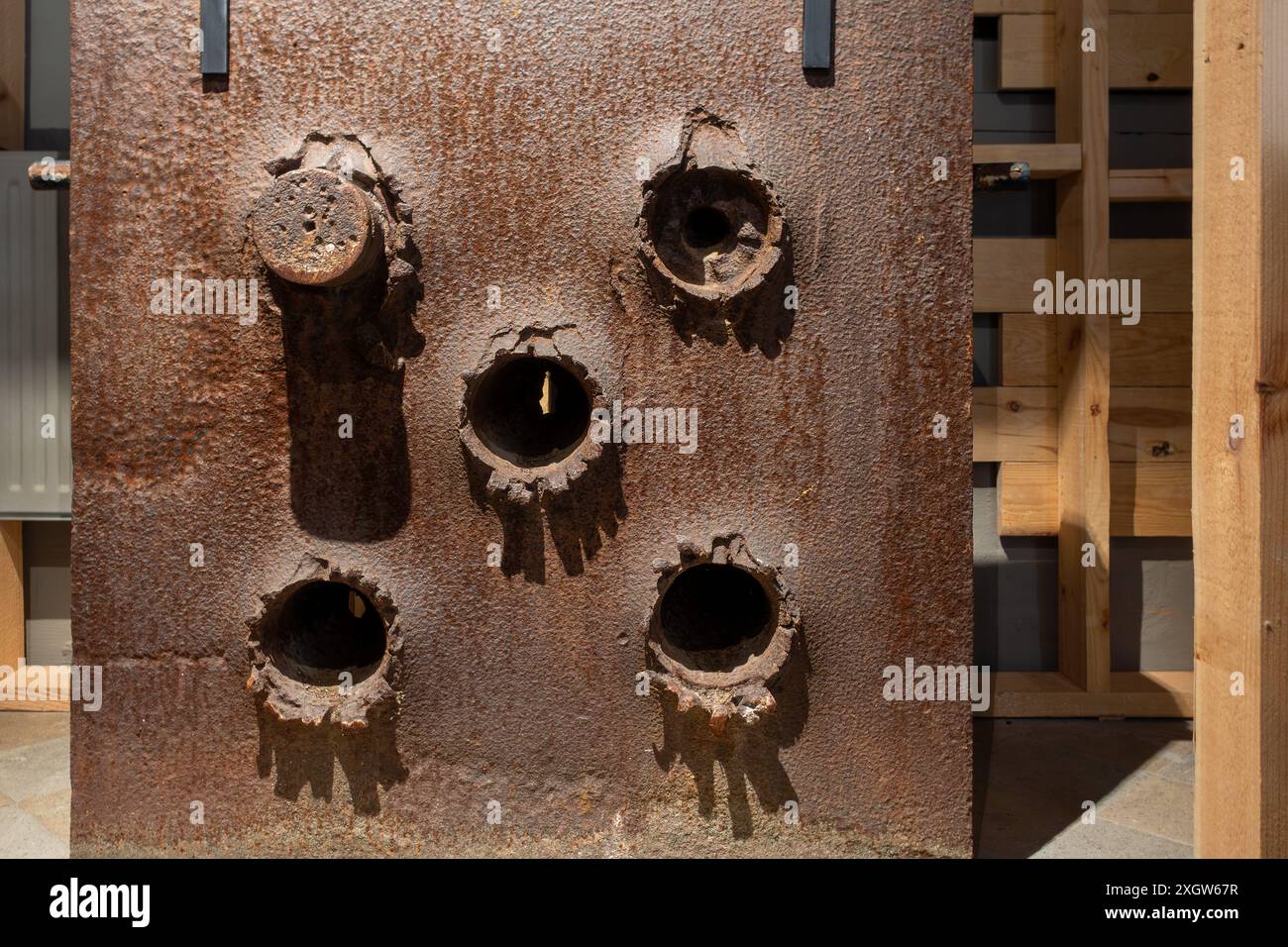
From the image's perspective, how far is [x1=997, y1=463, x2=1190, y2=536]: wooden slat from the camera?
9.55 feet

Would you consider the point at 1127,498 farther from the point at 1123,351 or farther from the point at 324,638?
the point at 324,638

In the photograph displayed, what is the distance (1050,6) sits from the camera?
290 centimetres

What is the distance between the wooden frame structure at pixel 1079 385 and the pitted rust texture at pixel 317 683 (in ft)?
7.40

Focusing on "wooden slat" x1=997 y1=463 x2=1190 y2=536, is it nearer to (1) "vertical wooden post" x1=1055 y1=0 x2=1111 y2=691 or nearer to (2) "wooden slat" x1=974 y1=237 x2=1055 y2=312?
(1) "vertical wooden post" x1=1055 y1=0 x2=1111 y2=691

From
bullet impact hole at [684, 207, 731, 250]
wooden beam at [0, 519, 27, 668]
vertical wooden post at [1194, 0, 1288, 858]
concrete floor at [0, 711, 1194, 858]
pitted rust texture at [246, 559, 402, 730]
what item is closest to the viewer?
vertical wooden post at [1194, 0, 1288, 858]

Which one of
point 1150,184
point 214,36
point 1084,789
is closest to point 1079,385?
point 1150,184

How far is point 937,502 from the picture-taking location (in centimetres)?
170

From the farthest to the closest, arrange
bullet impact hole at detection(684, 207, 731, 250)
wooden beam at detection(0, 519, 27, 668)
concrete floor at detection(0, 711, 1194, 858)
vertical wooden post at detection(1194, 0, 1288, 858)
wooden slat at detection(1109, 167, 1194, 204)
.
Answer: wooden beam at detection(0, 519, 27, 668)
wooden slat at detection(1109, 167, 1194, 204)
concrete floor at detection(0, 711, 1194, 858)
bullet impact hole at detection(684, 207, 731, 250)
vertical wooden post at detection(1194, 0, 1288, 858)

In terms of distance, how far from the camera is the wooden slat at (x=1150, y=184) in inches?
111

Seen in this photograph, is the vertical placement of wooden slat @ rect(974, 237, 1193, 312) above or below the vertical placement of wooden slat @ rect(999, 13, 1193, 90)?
below

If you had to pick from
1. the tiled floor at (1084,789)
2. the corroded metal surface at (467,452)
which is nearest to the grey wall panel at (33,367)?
the corroded metal surface at (467,452)

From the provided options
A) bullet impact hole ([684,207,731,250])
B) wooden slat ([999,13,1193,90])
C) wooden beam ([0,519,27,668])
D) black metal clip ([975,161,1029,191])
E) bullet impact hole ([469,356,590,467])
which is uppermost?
wooden slat ([999,13,1193,90])

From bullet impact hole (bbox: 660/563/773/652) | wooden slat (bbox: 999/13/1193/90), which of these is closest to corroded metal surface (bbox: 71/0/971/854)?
bullet impact hole (bbox: 660/563/773/652)

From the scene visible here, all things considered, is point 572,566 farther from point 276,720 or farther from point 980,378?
point 980,378
